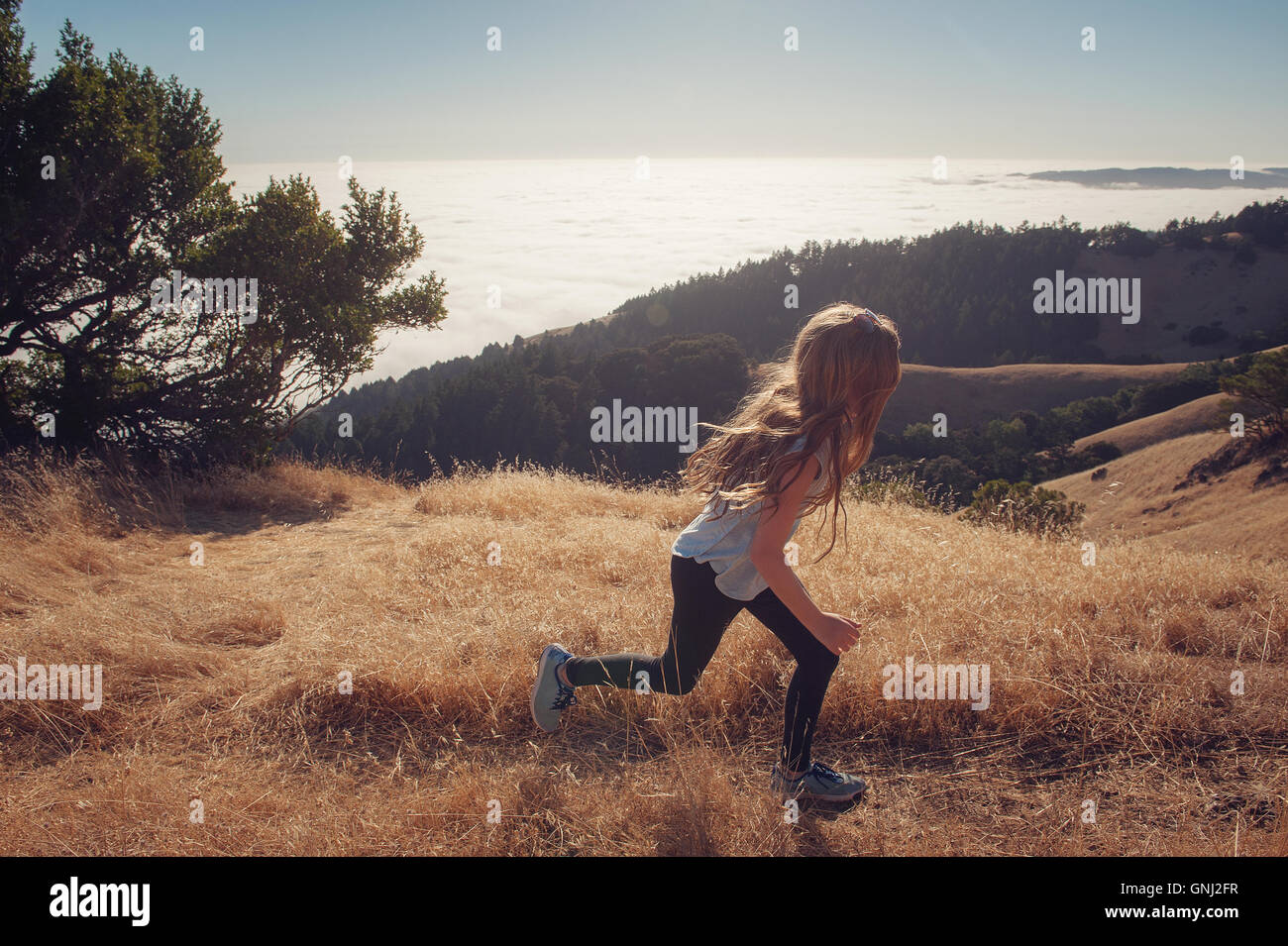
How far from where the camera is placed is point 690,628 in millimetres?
Result: 2605

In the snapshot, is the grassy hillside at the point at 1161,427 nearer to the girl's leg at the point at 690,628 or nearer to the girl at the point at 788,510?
the girl at the point at 788,510

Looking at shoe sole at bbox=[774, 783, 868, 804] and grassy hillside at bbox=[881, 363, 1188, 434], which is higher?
grassy hillside at bbox=[881, 363, 1188, 434]

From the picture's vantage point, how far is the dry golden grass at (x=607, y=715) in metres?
2.45

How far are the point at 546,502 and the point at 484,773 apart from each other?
5.10m

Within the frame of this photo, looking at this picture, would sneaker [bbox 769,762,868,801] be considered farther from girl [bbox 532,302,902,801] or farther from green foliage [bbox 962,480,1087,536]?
green foliage [bbox 962,480,1087,536]

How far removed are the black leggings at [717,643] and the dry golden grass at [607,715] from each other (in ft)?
0.91

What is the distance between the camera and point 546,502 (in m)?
7.77

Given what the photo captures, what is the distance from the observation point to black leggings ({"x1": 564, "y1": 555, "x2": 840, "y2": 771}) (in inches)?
99.7

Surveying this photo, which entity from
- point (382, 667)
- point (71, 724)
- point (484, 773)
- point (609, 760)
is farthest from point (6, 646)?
point (609, 760)

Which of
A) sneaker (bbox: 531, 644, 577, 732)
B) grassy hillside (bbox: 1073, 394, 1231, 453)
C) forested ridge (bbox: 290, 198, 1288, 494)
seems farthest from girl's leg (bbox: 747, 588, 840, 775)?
grassy hillside (bbox: 1073, 394, 1231, 453)

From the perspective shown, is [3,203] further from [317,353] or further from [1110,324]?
[1110,324]

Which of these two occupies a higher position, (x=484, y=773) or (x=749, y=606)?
(x=749, y=606)
